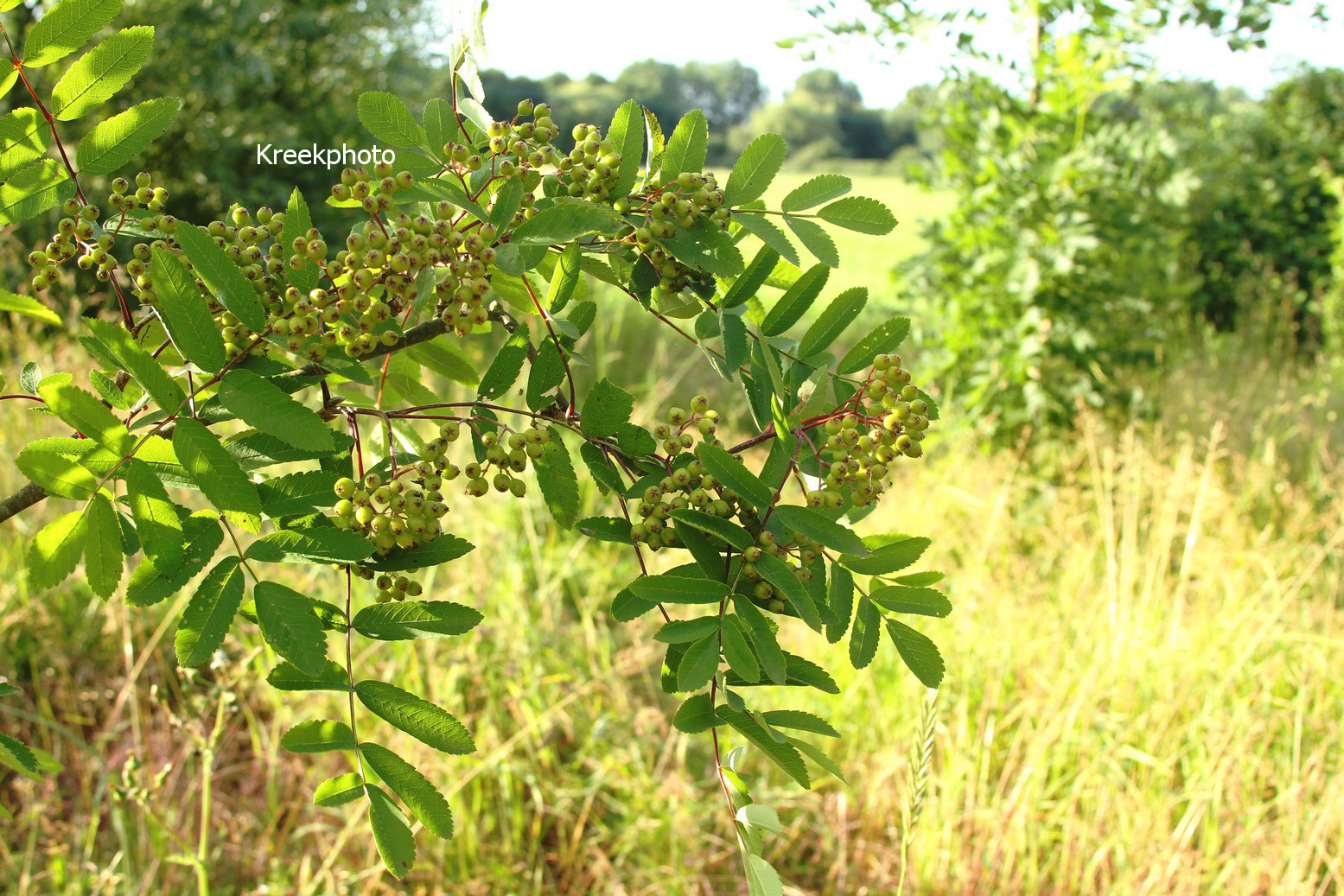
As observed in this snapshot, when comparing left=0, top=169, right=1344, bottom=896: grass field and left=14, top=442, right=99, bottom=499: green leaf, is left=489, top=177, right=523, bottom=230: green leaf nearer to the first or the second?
left=14, top=442, right=99, bottom=499: green leaf

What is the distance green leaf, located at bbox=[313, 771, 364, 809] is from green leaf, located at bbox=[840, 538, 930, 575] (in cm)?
40

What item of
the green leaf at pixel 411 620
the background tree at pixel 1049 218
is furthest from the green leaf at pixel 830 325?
the background tree at pixel 1049 218

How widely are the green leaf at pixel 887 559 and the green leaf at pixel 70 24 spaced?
25.7 inches

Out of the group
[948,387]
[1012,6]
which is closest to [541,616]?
Result: [948,387]

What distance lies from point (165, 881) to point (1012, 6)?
3.41 meters

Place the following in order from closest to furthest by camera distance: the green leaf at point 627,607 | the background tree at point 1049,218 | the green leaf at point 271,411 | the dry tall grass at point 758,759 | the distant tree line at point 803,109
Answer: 1. the green leaf at point 271,411
2. the green leaf at point 627,607
3. the dry tall grass at point 758,759
4. the background tree at point 1049,218
5. the distant tree line at point 803,109

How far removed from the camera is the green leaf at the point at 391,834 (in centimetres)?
66

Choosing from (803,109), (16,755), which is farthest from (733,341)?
(803,109)

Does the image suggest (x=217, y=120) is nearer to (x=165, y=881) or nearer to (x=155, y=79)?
(x=155, y=79)

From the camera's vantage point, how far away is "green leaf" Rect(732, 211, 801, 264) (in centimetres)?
70

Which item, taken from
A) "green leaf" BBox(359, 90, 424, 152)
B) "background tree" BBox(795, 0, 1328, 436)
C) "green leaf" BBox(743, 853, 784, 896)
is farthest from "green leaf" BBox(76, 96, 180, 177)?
"background tree" BBox(795, 0, 1328, 436)

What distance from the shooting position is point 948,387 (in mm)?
3576

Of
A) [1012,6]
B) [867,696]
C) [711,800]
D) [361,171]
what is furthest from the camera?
[1012,6]

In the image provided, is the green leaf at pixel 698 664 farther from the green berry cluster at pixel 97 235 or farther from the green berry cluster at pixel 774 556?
the green berry cluster at pixel 97 235
